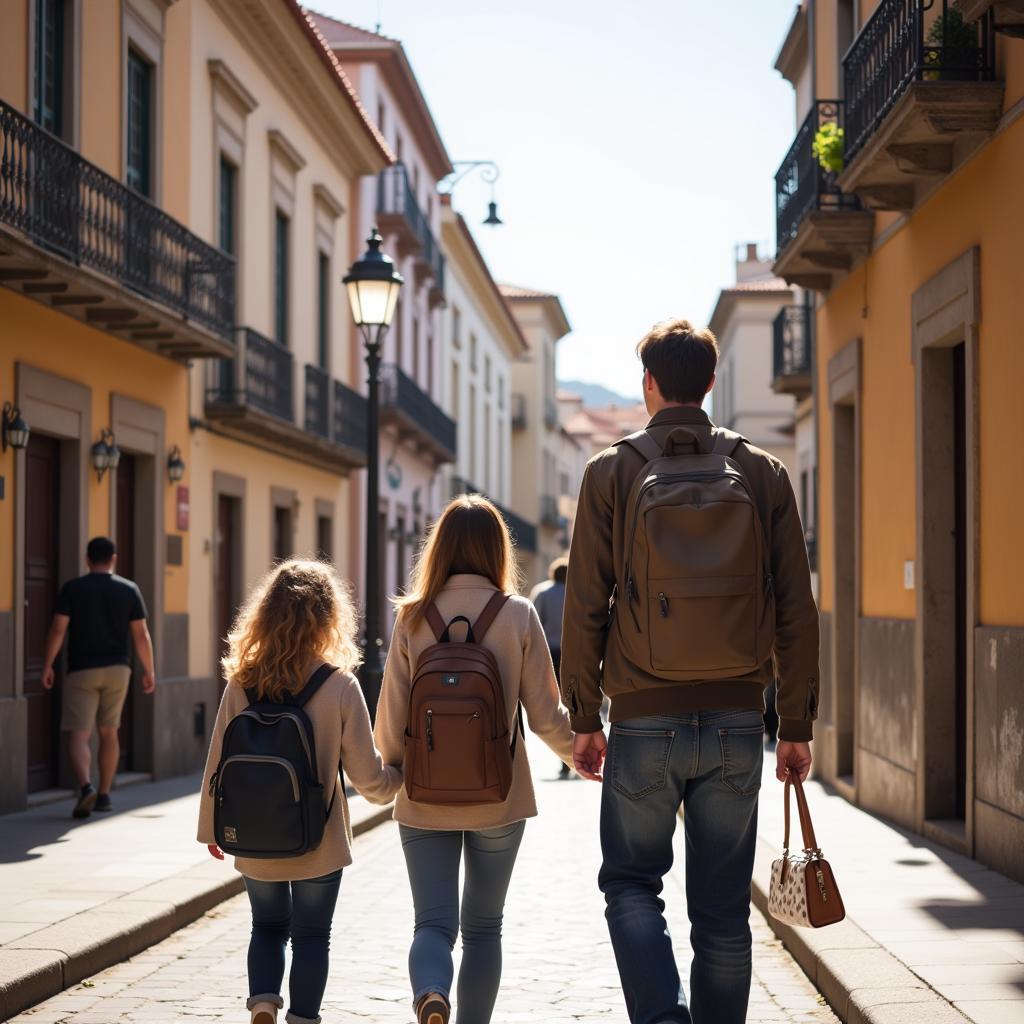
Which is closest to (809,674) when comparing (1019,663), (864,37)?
(1019,663)

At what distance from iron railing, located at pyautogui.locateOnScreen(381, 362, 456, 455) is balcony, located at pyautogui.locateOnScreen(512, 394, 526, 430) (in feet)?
77.4

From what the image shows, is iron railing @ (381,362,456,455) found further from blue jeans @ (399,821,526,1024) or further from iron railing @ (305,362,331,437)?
blue jeans @ (399,821,526,1024)

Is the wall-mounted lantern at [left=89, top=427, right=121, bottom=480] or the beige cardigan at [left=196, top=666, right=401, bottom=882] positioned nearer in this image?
the beige cardigan at [left=196, top=666, right=401, bottom=882]

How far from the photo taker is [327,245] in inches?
993

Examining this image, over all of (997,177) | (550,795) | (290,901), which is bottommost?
(550,795)

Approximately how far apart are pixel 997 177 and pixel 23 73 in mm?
7185

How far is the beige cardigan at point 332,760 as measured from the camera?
5.11 meters

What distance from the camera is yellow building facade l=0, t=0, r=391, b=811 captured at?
41.2 feet

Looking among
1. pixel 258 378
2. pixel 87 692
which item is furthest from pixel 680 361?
pixel 258 378

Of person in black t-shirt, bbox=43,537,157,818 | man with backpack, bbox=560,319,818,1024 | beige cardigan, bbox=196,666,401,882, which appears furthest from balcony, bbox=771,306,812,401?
man with backpack, bbox=560,319,818,1024

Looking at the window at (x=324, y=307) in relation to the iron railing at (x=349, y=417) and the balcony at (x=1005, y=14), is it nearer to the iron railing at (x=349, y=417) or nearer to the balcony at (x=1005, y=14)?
the iron railing at (x=349, y=417)

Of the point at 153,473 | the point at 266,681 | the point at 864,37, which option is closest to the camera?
the point at 266,681

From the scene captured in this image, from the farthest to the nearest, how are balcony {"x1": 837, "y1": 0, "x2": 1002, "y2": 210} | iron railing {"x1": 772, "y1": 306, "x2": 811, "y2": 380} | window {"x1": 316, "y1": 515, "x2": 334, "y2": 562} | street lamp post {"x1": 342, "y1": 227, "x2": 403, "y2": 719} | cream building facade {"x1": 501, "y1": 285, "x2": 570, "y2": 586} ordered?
1. cream building facade {"x1": 501, "y1": 285, "x2": 570, "y2": 586}
2. window {"x1": 316, "y1": 515, "x2": 334, "y2": 562}
3. iron railing {"x1": 772, "y1": 306, "x2": 811, "y2": 380}
4. street lamp post {"x1": 342, "y1": 227, "x2": 403, "y2": 719}
5. balcony {"x1": 837, "y1": 0, "x2": 1002, "y2": 210}

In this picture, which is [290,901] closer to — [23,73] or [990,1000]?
[990,1000]
